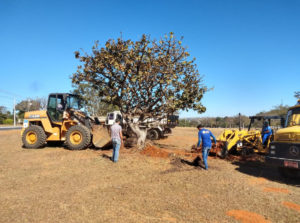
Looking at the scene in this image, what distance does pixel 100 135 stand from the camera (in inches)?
441

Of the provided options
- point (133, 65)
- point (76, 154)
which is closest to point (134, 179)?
point (76, 154)

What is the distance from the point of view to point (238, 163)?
9.43 m

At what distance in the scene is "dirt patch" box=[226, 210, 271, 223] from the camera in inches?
163

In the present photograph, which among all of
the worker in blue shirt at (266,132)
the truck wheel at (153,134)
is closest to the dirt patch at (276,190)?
the worker in blue shirt at (266,132)

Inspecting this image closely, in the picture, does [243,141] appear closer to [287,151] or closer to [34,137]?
[287,151]

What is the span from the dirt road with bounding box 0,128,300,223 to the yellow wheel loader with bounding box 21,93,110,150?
2380 millimetres

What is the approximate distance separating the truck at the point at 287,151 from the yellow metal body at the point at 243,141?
2.80 m

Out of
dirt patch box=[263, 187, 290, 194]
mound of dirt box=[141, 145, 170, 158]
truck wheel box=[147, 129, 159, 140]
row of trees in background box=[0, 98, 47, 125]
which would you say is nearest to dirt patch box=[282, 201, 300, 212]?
dirt patch box=[263, 187, 290, 194]

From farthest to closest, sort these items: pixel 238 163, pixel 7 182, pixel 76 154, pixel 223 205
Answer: pixel 76 154 < pixel 238 163 < pixel 7 182 < pixel 223 205

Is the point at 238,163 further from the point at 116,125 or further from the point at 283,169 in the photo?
the point at 116,125

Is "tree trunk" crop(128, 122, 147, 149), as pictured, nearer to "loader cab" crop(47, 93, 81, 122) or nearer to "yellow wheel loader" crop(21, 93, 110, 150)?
"yellow wheel loader" crop(21, 93, 110, 150)

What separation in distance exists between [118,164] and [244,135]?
19.7 feet

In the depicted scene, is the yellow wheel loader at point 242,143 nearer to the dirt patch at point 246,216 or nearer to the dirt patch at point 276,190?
the dirt patch at point 276,190

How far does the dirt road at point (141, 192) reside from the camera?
168 inches
